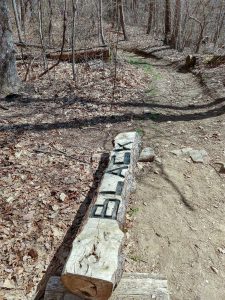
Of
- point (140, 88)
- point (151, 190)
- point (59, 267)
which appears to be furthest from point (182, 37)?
point (59, 267)

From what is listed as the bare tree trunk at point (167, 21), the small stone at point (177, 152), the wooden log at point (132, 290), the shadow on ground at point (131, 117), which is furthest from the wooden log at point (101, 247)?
the bare tree trunk at point (167, 21)

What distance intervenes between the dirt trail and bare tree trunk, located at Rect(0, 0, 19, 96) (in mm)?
2930

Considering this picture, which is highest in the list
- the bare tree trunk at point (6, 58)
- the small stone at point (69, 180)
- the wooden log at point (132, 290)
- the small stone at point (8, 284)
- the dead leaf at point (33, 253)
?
the bare tree trunk at point (6, 58)

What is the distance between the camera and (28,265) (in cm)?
296

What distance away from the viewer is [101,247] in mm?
2547

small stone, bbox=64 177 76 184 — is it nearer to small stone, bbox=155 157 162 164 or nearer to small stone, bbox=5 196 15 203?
small stone, bbox=5 196 15 203

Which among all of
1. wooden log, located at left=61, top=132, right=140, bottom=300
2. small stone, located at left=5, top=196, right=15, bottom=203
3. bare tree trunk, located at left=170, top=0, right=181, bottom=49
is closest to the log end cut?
wooden log, located at left=61, top=132, right=140, bottom=300

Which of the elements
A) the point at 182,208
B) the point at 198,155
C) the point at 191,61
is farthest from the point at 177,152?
the point at 191,61

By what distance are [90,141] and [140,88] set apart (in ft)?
9.69

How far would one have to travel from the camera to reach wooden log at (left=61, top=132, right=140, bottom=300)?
90.5 inches

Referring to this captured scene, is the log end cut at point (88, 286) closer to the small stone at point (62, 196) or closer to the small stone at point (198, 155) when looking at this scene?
the small stone at point (62, 196)

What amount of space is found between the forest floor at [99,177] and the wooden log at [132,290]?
0.36 meters

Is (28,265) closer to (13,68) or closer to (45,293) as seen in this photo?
(45,293)

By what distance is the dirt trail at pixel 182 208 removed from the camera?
299cm
